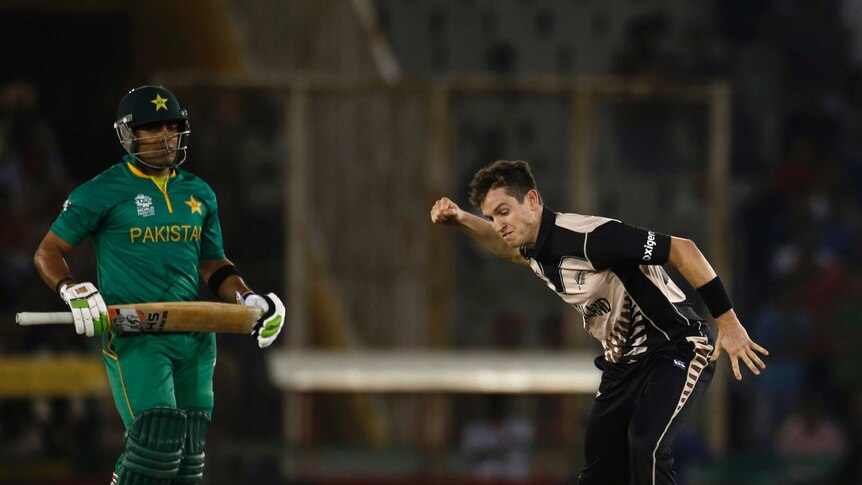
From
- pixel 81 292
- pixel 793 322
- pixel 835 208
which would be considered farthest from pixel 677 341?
pixel 835 208

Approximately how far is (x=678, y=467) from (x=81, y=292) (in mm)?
4829

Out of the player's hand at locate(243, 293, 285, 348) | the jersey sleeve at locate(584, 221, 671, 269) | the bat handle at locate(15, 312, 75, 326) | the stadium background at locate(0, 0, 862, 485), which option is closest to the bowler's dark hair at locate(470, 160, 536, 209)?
the jersey sleeve at locate(584, 221, 671, 269)

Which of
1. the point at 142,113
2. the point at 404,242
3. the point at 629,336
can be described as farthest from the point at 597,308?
the point at 404,242

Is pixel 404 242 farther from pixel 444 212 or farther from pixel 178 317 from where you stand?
pixel 178 317

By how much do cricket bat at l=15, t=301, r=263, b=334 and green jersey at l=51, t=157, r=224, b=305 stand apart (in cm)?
13

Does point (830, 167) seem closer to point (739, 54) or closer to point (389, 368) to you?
point (739, 54)

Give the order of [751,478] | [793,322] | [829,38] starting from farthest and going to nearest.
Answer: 1. [829,38]
2. [793,322]
3. [751,478]

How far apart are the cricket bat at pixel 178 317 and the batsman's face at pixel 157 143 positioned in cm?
46

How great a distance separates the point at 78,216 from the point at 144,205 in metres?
0.20

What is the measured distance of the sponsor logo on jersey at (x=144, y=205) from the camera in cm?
443

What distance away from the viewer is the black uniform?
4.29 meters

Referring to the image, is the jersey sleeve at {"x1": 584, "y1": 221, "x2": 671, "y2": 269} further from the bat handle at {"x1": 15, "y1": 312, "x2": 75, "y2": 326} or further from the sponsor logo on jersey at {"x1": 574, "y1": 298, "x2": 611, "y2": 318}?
the bat handle at {"x1": 15, "y1": 312, "x2": 75, "y2": 326}

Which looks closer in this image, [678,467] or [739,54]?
[678,467]

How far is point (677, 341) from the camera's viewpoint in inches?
177
